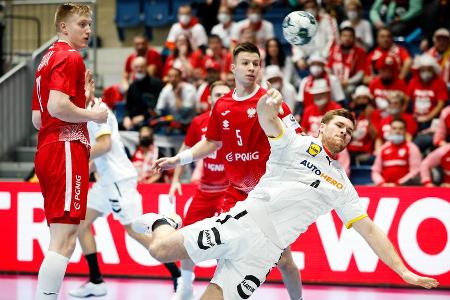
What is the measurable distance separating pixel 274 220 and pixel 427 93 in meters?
6.98

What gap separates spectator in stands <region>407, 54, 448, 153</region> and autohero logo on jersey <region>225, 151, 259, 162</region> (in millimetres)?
5531

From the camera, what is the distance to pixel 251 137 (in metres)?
7.06

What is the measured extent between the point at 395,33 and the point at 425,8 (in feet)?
1.96

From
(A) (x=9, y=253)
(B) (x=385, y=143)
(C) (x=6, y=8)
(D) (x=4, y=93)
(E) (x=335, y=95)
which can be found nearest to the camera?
(A) (x=9, y=253)

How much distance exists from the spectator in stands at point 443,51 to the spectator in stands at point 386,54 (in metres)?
0.42

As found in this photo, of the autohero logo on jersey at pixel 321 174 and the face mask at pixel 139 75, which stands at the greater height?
the autohero logo on jersey at pixel 321 174

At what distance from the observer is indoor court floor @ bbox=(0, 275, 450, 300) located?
892 cm

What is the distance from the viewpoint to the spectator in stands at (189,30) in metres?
14.6

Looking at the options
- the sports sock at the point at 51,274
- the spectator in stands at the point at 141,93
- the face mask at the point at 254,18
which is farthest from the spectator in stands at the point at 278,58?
the sports sock at the point at 51,274

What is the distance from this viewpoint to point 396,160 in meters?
11.1

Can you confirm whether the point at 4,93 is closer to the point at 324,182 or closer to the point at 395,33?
the point at 395,33

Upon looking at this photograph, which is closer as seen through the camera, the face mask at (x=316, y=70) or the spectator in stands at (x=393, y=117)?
the spectator in stands at (x=393, y=117)

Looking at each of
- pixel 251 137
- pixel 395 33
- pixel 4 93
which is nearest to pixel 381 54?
pixel 395 33

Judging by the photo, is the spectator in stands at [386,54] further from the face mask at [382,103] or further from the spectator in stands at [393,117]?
the spectator in stands at [393,117]
